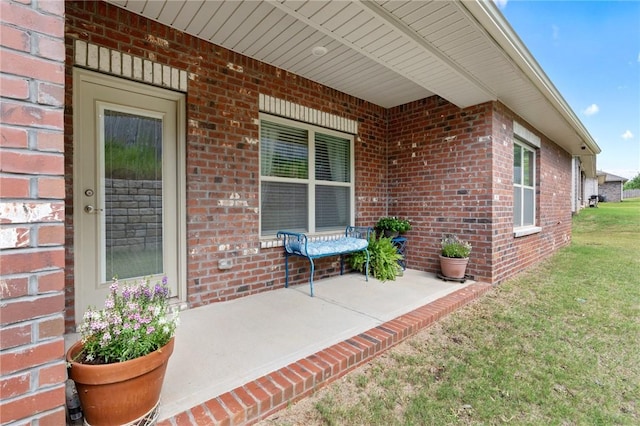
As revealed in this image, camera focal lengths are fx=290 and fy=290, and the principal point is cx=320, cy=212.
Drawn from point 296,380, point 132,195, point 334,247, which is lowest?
point 296,380

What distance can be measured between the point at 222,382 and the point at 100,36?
2.80m

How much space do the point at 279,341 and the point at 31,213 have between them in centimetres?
170

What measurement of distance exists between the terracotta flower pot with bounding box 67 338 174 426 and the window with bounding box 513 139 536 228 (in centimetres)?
549

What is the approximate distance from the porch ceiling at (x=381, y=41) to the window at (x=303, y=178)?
2.45ft

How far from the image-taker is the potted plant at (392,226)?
14.9ft

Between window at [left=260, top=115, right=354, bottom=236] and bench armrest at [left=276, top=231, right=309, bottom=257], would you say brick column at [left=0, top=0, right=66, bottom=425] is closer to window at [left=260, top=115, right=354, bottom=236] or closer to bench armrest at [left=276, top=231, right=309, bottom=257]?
bench armrest at [left=276, top=231, right=309, bottom=257]

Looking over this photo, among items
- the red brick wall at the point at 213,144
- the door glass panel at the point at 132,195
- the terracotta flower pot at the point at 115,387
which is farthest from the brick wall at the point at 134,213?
the terracotta flower pot at the point at 115,387

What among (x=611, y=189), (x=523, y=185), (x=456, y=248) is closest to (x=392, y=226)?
(x=456, y=248)

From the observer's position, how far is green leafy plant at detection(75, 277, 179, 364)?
129cm

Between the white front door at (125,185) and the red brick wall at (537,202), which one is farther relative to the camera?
the red brick wall at (537,202)

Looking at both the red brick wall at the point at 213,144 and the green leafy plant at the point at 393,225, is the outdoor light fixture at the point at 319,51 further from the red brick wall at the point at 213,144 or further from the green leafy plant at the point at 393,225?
the green leafy plant at the point at 393,225

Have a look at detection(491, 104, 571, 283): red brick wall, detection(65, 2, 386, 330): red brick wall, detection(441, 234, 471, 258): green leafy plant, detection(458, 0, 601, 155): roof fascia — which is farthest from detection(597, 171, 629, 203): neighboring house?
detection(65, 2, 386, 330): red brick wall

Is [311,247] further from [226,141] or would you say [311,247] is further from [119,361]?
[119,361]

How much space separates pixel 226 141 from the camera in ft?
10.1
